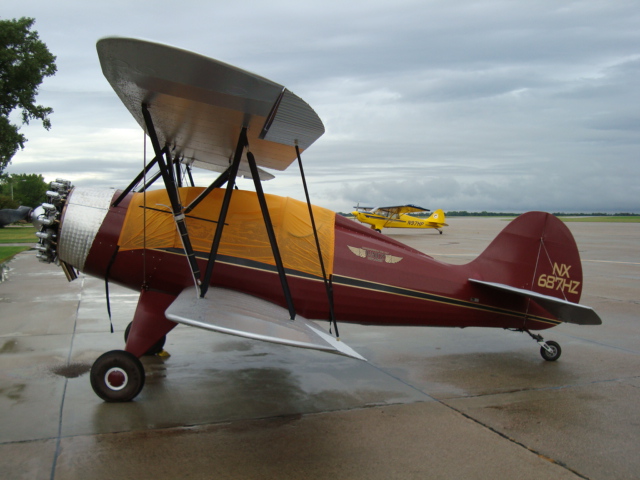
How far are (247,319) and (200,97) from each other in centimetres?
178

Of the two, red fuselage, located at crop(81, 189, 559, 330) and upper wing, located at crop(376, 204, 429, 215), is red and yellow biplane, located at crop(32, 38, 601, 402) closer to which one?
red fuselage, located at crop(81, 189, 559, 330)

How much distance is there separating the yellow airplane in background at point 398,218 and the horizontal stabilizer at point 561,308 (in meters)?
34.6

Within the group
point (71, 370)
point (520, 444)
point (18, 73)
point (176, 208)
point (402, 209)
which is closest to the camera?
point (520, 444)

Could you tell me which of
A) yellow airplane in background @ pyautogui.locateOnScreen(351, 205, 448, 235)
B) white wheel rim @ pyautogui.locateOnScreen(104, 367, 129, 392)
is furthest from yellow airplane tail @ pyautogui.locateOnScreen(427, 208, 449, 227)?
white wheel rim @ pyautogui.locateOnScreen(104, 367, 129, 392)

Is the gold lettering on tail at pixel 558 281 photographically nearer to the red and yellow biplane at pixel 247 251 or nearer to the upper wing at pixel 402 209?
the red and yellow biplane at pixel 247 251

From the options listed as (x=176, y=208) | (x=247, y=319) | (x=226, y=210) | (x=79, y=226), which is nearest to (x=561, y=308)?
(x=247, y=319)

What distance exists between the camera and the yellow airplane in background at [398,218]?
4091cm

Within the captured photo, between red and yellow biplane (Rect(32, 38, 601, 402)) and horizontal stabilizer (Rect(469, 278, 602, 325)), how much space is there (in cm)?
2

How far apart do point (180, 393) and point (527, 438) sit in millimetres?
3032

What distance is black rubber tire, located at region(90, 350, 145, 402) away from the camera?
4.56 m

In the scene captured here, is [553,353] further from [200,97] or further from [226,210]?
[200,97]

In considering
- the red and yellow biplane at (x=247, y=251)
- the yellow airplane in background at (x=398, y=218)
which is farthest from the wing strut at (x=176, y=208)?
the yellow airplane in background at (x=398, y=218)

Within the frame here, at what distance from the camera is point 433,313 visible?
5.88m

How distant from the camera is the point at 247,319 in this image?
4094 millimetres
